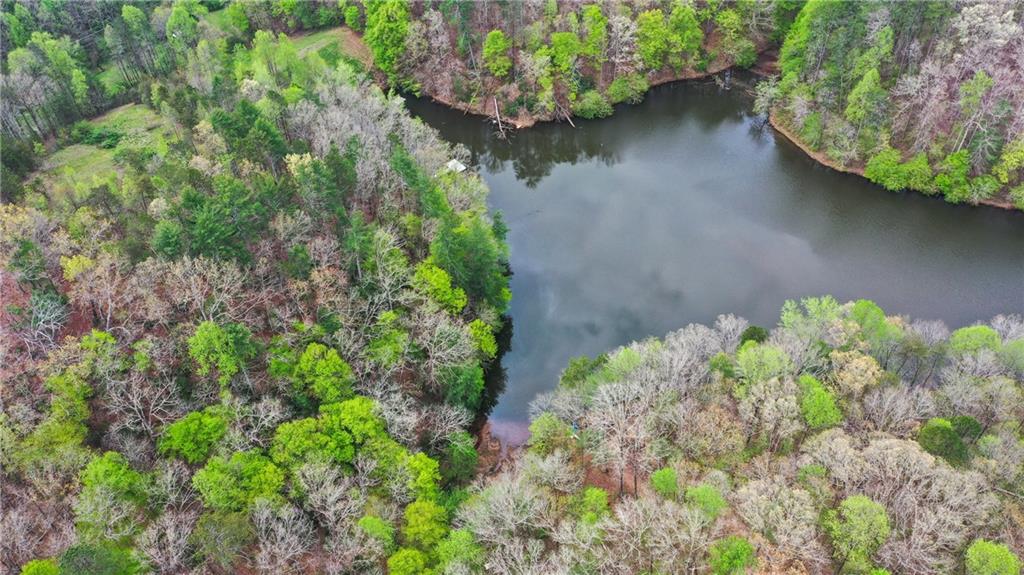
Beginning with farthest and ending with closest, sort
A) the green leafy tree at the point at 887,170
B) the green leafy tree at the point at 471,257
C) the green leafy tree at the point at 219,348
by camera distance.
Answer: the green leafy tree at the point at 887,170 → the green leafy tree at the point at 471,257 → the green leafy tree at the point at 219,348

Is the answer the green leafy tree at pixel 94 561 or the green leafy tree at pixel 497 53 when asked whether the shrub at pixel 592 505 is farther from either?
the green leafy tree at pixel 497 53

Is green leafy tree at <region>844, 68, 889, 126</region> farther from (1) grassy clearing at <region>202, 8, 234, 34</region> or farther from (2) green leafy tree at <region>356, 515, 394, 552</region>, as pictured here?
(1) grassy clearing at <region>202, 8, 234, 34</region>

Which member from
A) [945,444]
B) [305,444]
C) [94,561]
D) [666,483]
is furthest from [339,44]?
[945,444]

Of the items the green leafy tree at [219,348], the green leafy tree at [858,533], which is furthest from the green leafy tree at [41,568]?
the green leafy tree at [858,533]

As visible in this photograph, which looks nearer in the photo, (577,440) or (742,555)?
(742,555)

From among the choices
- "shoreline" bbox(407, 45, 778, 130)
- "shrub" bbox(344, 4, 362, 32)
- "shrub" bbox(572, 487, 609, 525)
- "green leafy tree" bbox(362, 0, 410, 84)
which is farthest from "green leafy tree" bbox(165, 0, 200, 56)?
"shrub" bbox(572, 487, 609, 525)

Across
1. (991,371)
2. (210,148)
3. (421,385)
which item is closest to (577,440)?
(421,385)

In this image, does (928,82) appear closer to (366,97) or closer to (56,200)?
(366,97)
